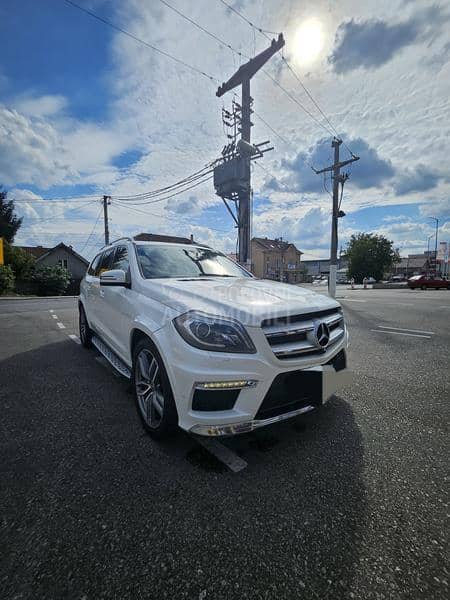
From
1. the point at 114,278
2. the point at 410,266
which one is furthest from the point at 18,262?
the point at 410,266

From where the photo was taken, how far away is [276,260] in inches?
2682

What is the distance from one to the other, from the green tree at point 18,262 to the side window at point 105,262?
2896cm

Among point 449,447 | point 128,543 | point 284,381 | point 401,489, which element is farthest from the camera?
point 449,447

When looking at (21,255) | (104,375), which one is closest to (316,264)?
(21,255)

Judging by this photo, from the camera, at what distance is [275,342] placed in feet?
6.49

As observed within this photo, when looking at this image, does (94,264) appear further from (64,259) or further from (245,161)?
(64,259)

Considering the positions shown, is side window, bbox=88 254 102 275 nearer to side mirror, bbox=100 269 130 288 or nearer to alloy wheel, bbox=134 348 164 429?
side mirror, bbox=100 269 130 288

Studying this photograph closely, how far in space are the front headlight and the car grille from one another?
0.54ft

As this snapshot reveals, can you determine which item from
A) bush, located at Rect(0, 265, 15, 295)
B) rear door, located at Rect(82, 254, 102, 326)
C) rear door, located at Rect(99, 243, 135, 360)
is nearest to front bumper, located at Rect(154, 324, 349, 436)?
rear door, located at Rect(99, 243, 135, 360)

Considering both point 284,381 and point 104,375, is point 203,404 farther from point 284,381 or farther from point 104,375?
point 104,375

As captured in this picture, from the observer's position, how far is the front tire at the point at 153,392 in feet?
6.83

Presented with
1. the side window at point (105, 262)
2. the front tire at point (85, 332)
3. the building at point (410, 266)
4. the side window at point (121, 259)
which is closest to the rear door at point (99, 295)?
the side window at point (105, 262)

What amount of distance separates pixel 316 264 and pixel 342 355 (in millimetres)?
115493

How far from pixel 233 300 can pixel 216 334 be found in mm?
339
